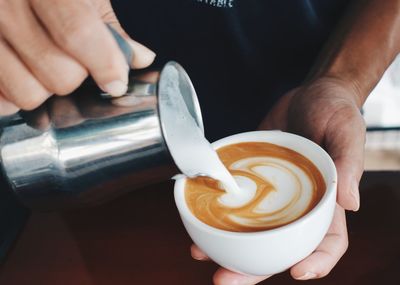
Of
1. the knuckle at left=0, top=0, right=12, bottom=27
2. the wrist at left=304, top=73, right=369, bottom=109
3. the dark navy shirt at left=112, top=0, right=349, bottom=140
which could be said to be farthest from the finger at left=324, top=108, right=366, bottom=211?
the knuckle at left=0, top=0, right=12, bottom=27

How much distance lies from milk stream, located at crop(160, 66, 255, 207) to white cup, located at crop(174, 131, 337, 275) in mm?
81

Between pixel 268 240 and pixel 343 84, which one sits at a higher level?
pixel 268 240

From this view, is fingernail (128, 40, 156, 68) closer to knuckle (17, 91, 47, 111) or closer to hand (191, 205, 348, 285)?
knuckle (17, 91, 47, 111)

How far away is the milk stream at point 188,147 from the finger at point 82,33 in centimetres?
12

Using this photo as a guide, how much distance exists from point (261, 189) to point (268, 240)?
0.57ft

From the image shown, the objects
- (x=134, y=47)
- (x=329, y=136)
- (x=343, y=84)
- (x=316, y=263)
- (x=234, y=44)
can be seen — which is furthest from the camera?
(x=234, y=44)

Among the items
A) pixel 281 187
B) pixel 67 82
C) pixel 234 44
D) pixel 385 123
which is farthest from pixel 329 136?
pixel 385 123

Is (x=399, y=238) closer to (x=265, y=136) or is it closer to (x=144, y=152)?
(x=265, y=136)

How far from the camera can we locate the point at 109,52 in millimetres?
588

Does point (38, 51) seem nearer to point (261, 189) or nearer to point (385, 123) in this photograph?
point (261, 189)

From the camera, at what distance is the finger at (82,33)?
0.57 m

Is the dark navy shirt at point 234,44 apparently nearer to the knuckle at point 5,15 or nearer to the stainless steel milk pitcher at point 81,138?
the stainless steel milk pitcher at point 81,138

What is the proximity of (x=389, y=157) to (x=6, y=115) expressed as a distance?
2.01 m

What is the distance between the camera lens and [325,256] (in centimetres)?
84
